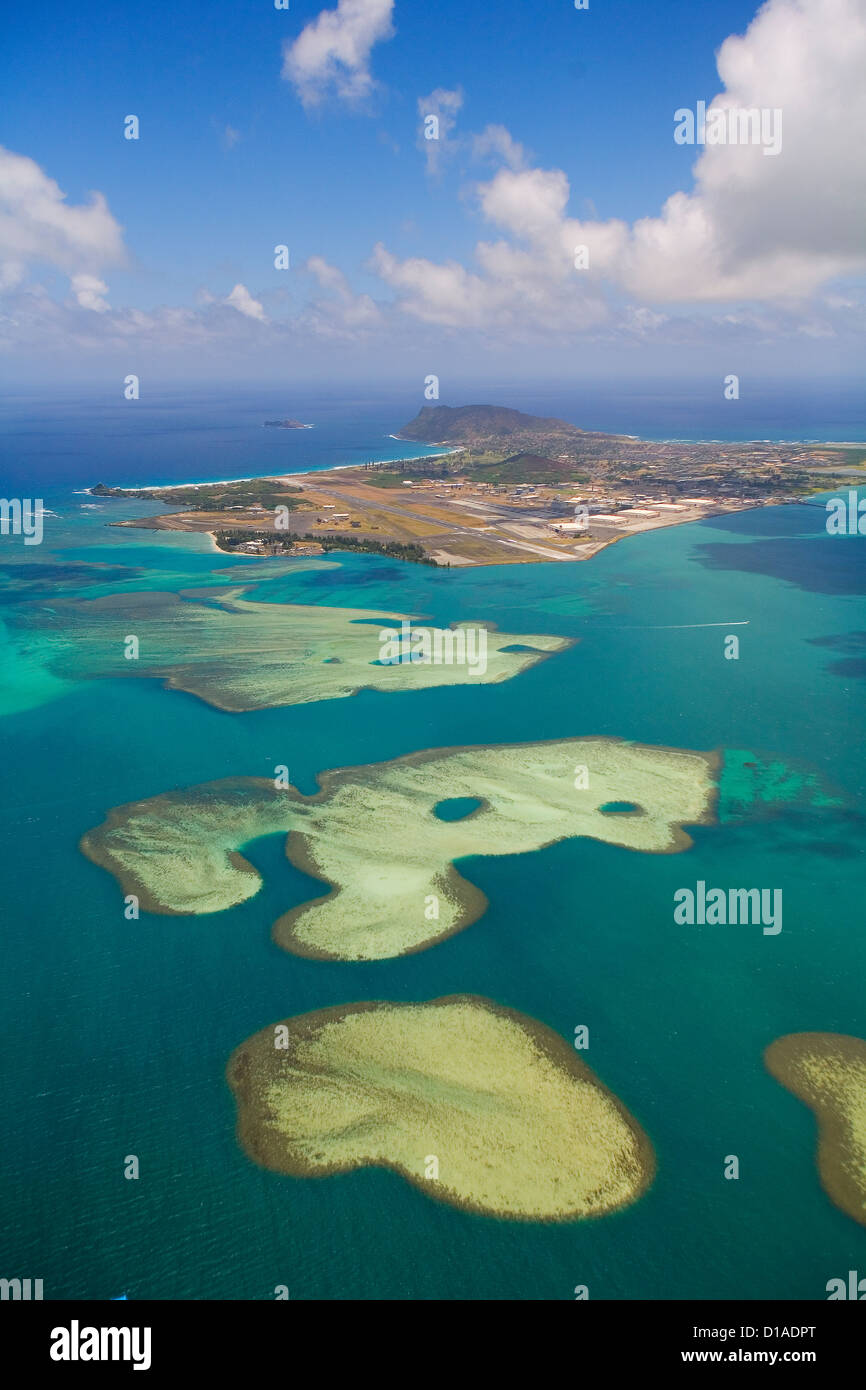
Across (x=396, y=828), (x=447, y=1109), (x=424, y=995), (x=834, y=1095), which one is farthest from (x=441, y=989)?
(x=834, y=1095)

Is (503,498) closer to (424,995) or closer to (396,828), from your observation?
(396,828)

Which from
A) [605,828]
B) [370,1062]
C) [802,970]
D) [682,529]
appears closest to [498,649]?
[605,828]

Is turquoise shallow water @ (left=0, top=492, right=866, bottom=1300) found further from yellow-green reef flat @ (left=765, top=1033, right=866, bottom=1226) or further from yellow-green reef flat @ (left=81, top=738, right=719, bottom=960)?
yellow-green reef flat @ (left=81, top=738, right=719, bottom=960)

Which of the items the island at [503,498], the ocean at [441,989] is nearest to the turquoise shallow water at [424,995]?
the ocean at [441,989]

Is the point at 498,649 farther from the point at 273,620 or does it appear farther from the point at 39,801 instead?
the point at 39,801

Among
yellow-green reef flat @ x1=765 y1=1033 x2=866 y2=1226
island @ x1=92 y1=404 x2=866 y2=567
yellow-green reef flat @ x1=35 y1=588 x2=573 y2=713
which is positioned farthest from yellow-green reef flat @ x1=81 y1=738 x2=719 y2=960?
island @ x1=92 y1=404 x2=866 y2=567

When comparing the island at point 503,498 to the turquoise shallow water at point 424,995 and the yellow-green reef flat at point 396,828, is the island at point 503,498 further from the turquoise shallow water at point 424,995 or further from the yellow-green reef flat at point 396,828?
the yellow-green reef flat at point 396,828
